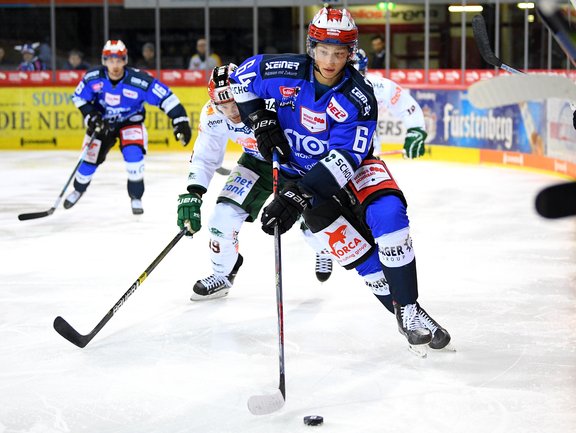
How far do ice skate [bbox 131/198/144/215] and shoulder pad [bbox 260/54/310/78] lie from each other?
11.5 feet

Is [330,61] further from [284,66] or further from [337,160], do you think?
[337,160]

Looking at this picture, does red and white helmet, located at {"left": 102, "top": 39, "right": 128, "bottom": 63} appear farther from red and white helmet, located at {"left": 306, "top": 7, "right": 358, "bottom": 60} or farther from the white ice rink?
red and white helmet, located at {"left": 306, "top": 7, "right": 358, "bottom": 60}

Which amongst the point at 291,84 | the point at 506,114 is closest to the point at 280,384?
the point at 291,84

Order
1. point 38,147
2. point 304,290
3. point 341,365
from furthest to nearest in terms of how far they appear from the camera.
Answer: point 38,147 < point 304,290 < point 341,365

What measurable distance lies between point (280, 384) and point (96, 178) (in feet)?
21.3

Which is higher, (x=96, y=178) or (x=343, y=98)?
(x=343, y=98)

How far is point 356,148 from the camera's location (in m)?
3.09

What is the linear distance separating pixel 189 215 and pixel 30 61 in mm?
10049

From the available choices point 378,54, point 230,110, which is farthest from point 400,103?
point 378,54

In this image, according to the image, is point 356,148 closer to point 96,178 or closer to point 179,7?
point 96,178

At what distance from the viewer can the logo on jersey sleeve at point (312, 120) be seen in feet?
10.4

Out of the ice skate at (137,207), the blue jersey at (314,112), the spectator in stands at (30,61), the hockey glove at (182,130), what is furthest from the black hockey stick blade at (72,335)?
the spectator in stands at (30,61)

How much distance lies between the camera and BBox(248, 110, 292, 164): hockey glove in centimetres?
324

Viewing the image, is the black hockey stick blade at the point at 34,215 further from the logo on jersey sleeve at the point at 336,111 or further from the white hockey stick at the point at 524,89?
the white hockey stick at the point at 524,89
